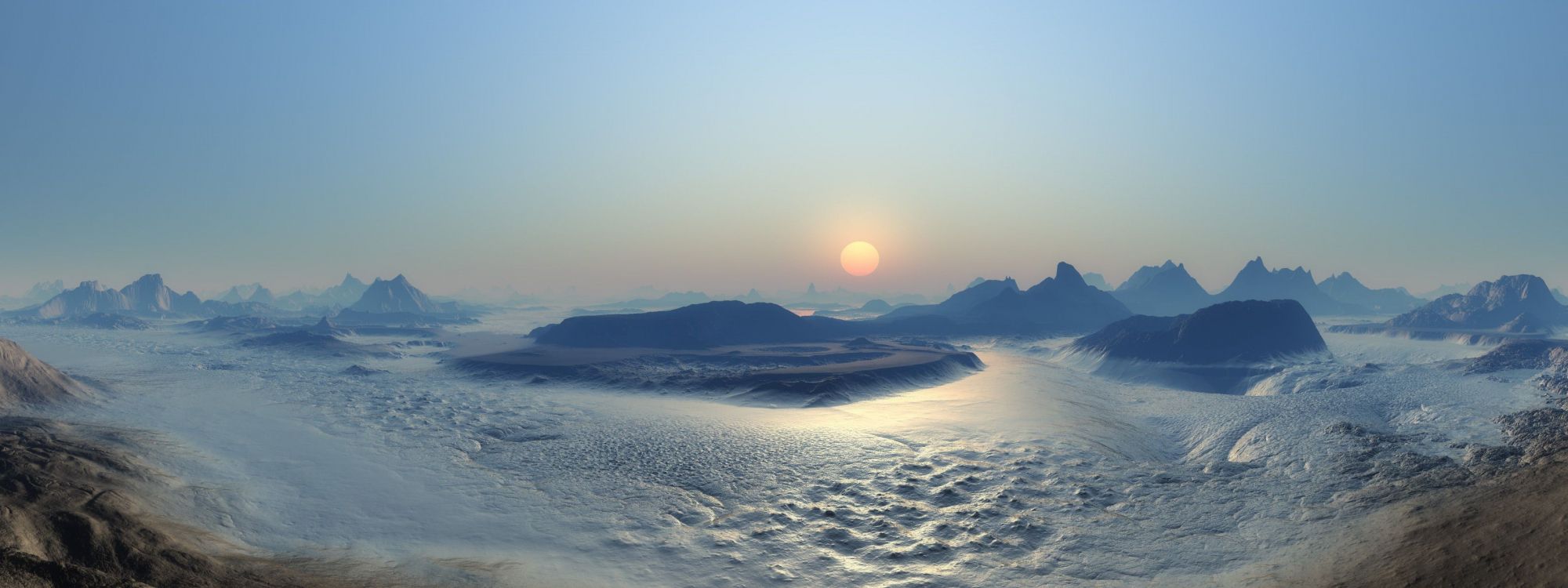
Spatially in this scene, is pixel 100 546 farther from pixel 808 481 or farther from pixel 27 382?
pixel 27 382

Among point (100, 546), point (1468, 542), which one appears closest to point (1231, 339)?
point (1468, 542)

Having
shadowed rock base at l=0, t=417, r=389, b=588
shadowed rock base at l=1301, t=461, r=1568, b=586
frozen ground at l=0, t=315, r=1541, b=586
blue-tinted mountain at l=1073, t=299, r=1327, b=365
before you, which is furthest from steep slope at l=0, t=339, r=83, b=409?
blue-tinted mountain at l=1073, t=299, r=1327, b=365

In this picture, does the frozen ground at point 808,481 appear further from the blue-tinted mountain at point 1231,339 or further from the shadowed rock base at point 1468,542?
the blue-tinted mountain at point 1231,339

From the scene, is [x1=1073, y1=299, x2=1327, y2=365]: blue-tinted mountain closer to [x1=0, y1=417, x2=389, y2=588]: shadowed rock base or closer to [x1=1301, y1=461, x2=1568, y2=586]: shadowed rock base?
[x1=1301, y1=461, x2=1568, y2=586]: shadowed rock base

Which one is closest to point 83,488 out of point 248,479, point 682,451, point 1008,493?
point 248,479

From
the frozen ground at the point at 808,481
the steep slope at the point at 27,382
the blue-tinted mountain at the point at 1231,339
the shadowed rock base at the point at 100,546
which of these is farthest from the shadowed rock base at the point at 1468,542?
the blue-tinted mountain at the point at 1231,339

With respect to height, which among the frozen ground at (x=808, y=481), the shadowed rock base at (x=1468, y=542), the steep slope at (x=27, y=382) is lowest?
the frozen ground at (x=808, y=481)

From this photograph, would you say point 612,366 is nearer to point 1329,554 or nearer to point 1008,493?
point 1008,493

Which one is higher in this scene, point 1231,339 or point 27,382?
point 1231,339
